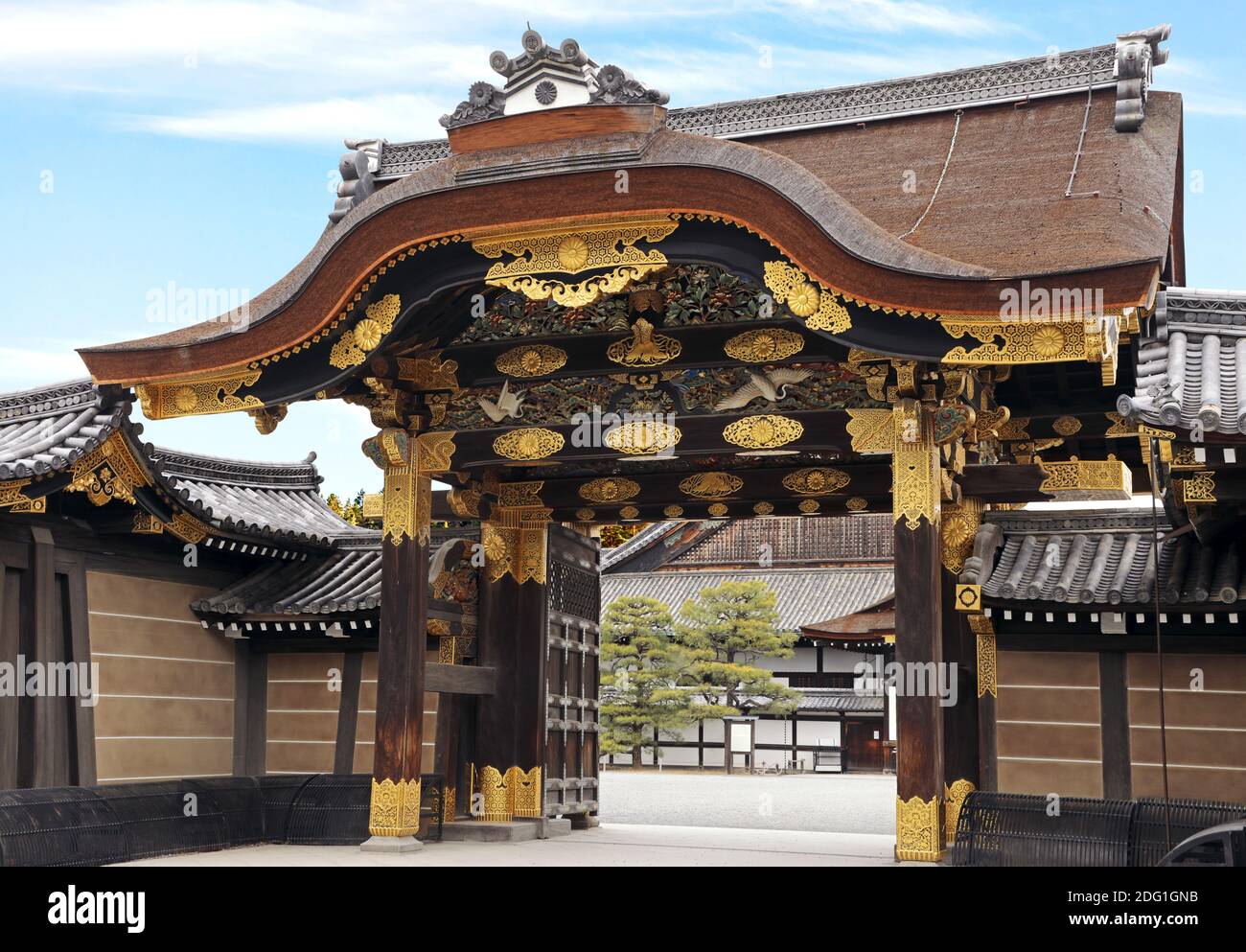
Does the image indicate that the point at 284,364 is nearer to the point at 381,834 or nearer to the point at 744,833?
the point at 381,834

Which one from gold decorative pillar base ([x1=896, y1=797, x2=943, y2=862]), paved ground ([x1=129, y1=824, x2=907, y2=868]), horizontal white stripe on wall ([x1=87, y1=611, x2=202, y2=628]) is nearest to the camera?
gold decorative pillar base ([x1=896, y1=797, x2=943, y2=862])

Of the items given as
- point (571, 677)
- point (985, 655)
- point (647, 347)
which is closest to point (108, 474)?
point (647, 347)

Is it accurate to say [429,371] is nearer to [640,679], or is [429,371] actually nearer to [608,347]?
[608,347]

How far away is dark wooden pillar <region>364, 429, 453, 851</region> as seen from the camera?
37.9 feet

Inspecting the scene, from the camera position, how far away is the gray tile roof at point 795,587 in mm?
39281

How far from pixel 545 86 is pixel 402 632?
4.75m

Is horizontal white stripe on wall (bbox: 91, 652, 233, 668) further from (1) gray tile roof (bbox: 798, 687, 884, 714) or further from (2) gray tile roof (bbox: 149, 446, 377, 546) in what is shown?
(1) gray tile roof (bbox: 798, 687, 884, 714)

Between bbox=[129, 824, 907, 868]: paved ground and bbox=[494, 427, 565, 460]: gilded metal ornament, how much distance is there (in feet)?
11.5

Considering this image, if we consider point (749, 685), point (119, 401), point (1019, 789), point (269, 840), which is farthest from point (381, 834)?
point (749, 685)

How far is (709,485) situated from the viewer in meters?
13.5

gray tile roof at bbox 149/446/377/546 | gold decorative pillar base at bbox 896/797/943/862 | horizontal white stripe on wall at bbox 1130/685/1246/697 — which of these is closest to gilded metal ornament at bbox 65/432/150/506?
gray tile roof at bbox 149/446/377/546

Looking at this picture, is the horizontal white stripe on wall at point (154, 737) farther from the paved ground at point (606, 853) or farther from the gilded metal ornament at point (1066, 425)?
the gilded metal ornament at point (1066, 425)

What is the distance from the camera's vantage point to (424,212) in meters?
10.6

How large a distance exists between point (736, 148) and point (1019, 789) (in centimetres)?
621
